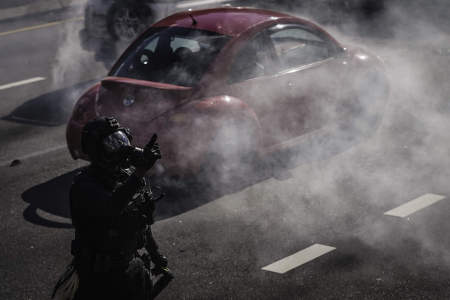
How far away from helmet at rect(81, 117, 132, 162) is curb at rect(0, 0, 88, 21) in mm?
14286

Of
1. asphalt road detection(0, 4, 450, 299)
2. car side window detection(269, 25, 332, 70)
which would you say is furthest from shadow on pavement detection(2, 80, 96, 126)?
car side window detection(269, 25, 332, 70)

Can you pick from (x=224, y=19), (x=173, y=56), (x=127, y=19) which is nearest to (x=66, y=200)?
(x=173, y=56)

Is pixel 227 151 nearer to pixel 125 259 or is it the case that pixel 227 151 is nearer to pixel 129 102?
pixel 129 102

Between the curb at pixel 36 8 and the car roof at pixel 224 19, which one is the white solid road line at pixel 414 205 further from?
the curb at pixel 36 8

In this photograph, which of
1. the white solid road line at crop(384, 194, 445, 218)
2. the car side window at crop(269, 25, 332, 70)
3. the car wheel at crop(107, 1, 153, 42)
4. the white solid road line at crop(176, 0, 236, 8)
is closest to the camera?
the white solid road line at crop(384, 194, 445, 218)

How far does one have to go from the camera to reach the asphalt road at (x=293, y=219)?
6.39 meters

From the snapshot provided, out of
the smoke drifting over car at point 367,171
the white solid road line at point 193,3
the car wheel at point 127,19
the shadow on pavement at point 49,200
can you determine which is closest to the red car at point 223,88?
the smoke drifting over car at point 367,171

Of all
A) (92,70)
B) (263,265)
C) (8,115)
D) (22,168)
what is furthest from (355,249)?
(92,70)

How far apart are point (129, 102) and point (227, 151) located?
108cm

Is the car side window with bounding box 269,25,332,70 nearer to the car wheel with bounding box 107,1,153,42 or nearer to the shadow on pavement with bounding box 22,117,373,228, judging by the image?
the shadow on pavement with bounding box 22,117,373,228

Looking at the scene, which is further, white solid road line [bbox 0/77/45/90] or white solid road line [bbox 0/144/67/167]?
white solid road line [bbox 0/77/45/90]

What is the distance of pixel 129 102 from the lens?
807cm

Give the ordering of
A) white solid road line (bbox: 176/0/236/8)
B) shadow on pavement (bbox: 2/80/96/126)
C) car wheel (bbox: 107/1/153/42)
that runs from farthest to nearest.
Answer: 1. car wheel (bbox: 107/1/153/42)
2. white solid road line (bbox: 176/0/236/8)
3. shadow on pavement (bbox: 2/80/96/126)

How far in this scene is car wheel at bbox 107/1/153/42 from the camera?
14484mm
